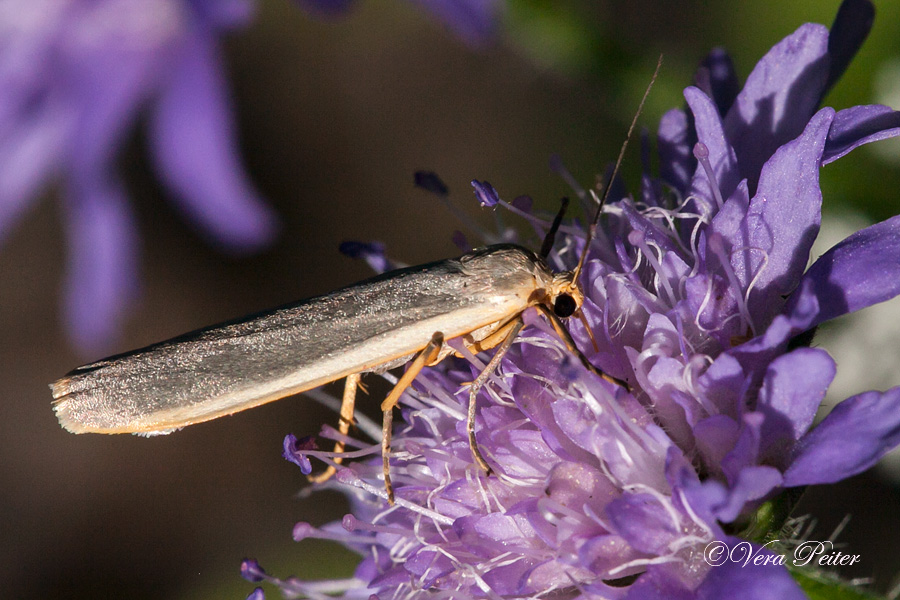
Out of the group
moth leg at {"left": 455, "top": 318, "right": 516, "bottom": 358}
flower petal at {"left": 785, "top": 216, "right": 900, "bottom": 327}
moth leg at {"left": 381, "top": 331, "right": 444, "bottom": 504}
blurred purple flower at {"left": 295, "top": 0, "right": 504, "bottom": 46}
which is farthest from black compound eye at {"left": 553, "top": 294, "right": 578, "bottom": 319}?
blurred purple flower at {"left": 295, "top": 0, "right": 504, "bottom": 46}

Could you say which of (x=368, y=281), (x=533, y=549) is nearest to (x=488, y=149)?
(x=368, y=281)

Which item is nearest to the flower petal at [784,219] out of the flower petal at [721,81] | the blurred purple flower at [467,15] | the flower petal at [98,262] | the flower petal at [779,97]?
the flower petal at [779,97]

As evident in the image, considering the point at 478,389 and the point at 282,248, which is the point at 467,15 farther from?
the point at 282,248

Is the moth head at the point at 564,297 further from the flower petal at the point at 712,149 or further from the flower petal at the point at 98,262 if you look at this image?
the flower petal at the point at 98,262

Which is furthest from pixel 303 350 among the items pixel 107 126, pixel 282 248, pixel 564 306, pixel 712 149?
pixel 282 248

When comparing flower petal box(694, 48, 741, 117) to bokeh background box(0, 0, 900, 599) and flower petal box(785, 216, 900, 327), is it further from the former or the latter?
bokeh background box(0, 0, 900, 599)

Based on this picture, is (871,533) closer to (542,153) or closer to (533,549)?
(542,153)
